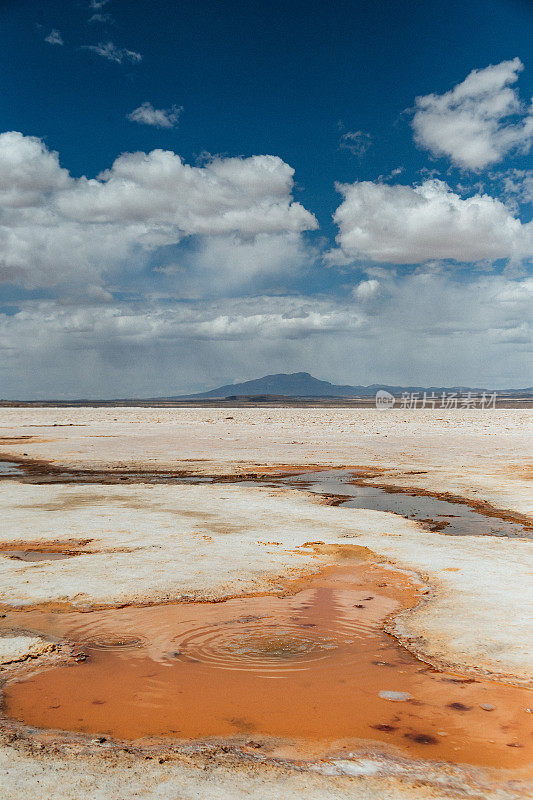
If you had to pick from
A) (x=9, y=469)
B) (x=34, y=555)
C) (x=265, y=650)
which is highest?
(x=265, y=650)

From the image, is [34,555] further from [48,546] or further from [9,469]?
[9,469]

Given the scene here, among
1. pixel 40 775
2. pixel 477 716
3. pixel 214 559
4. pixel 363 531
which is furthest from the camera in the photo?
pixel 363 531

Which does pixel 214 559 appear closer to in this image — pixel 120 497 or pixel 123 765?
pixel 123 765

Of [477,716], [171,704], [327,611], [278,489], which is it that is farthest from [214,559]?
[278,489]

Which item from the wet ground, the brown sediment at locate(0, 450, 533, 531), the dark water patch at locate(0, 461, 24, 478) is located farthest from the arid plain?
the dark water patch at locate(0, 461, 24, 478)

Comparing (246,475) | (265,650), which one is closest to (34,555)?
(265,650)

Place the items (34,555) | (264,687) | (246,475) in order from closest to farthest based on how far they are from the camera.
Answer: (264,687), (34,555), (246,475)
